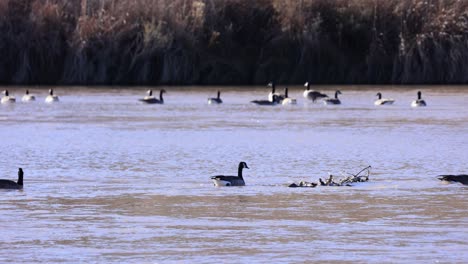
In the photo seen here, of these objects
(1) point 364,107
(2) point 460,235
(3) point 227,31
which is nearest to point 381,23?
(3) point 227,31

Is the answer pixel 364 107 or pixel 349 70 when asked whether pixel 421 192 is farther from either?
pixel 349 70

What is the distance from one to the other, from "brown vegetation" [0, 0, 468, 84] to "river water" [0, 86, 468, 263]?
11.2 m

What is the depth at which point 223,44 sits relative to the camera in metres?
44.8

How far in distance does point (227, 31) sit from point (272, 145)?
2327 centimetres

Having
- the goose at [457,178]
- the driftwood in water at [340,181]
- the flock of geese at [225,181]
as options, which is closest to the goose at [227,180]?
the flock of geese at [225,181]

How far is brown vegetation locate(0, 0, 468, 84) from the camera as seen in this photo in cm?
4194

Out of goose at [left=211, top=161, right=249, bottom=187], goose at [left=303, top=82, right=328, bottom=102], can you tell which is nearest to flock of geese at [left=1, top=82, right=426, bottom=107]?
goose at [left=303, top=82, right=328, bottom=102]

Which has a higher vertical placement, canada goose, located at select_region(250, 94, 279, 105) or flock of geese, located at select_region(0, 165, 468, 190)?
flock of geese, located at select_region(0, 165, 468, 190)

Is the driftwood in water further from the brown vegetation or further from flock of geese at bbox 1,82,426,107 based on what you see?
the brown vegetation

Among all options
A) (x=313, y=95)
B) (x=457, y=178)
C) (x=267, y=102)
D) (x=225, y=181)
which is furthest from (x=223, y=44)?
(x=457, y=178)

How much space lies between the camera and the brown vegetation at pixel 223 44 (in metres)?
41.9

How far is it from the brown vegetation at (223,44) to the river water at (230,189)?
11202mm

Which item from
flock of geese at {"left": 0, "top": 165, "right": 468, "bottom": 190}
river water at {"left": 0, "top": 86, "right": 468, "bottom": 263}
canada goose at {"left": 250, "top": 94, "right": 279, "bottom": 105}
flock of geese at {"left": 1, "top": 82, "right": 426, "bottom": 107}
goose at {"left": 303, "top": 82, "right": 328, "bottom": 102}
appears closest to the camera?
river water at {"left": 0, "top": 86, "right": 468, "bottom": 263}

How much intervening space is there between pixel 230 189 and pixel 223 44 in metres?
29.5
